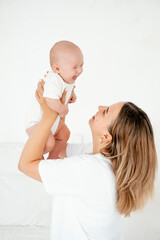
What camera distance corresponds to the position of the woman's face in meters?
1.21

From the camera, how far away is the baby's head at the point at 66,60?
1.33 meters

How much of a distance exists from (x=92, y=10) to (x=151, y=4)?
1.67 ft

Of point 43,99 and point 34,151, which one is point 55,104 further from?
point 34,151

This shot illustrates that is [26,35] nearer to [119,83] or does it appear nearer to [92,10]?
[92,10]

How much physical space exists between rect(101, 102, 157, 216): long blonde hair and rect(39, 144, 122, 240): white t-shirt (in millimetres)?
39

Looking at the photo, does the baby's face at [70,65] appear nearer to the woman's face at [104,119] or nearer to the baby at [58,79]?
the baby at [58,79]

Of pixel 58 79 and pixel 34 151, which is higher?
pixel 58 79

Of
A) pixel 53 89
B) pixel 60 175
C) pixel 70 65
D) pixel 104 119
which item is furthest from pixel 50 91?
Answer: pixel 60 175

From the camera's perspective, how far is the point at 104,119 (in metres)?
1.25

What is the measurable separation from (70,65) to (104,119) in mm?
327

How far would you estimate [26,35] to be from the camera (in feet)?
7.82

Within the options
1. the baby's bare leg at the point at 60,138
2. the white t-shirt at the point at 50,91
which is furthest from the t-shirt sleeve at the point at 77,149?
the white t-shirt at the point at 50,91

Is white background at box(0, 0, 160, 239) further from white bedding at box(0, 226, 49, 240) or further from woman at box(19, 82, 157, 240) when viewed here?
woman at box(19, 82, 157, 240)

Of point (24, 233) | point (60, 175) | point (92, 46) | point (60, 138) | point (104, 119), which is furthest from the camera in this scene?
point (92, 46)
